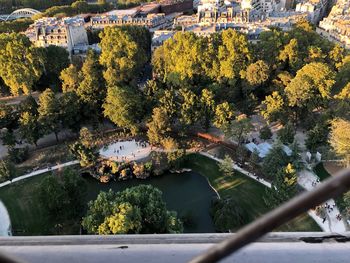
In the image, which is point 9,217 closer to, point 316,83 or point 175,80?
point 175,80

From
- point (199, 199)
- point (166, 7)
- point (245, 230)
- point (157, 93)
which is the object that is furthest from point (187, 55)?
point (166, 7)

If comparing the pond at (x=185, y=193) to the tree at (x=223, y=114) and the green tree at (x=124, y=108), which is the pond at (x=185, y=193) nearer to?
the tree at (x=223, y=114)

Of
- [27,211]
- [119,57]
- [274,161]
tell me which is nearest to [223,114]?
[274,161]

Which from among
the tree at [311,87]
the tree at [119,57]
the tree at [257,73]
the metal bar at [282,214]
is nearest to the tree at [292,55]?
the tree at [257,73]

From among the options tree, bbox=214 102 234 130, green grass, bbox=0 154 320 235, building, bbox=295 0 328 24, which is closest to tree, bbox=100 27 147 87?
tree, bbox=214 102 234 130

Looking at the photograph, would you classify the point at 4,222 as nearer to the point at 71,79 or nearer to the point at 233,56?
the point at 71,79

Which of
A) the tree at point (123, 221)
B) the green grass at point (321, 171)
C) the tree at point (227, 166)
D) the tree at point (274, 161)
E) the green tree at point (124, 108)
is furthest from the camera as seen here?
the green tree at point (124, 108)
